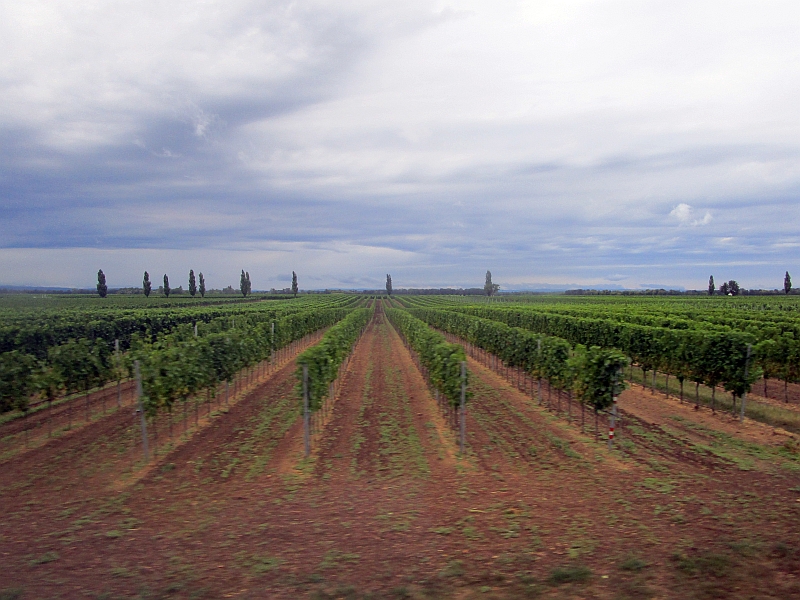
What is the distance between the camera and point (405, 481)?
10.1 m

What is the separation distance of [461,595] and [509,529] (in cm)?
209

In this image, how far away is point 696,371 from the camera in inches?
682

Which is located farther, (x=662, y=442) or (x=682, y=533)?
(x=662, y=442)

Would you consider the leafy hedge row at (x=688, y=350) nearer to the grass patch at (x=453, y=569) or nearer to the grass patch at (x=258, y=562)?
the grass patch at (x=453, y=569)

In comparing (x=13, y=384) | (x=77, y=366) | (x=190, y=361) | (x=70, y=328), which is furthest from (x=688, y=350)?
(x=70, y=328)

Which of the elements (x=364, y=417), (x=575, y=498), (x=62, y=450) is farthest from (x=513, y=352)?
(x=62, y=450)

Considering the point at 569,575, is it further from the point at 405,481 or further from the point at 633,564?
the point at 405,481

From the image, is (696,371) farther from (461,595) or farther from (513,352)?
(461,595)

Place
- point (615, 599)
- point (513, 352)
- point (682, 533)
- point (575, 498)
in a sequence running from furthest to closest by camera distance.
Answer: point (513, 352)
point (575, 498)
point (682, 533)
point (615, 599)

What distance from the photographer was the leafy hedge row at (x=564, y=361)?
1302 centimetres

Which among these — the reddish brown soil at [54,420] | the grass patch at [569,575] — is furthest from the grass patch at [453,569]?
the reddish brown soil at [54,420]

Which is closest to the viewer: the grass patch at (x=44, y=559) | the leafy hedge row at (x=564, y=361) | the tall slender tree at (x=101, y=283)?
the grass patch at (x=44, y=559)

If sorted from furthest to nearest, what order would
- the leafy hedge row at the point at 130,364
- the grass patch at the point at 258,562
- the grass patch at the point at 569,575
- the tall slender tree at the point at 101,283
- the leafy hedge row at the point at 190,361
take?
the tall slender tree at the point at 101,283
the leafy hedge row at the point at 130,364
the leafy hedge row at the point at 190,361
the grass patch at the point at 258,562
the grass patch at the point at 569,575

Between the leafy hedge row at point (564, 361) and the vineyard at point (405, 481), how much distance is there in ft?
0.32
